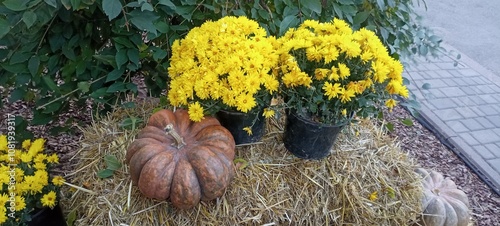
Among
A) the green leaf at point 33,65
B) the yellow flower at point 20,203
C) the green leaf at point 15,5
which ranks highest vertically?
the green leaf at point 15,5

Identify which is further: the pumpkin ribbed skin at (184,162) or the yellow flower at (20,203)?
the yellow flower at (20,203)

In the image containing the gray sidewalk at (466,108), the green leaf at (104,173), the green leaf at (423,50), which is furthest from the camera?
the gray sidewalk at (466,108)

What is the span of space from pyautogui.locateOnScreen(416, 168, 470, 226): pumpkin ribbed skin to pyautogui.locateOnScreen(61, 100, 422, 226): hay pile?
21 centimetres

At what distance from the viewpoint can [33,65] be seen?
1948 mm

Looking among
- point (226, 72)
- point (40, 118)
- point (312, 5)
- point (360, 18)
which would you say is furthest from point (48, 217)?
point (360, 18)

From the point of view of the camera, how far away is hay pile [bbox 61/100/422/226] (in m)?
1.69

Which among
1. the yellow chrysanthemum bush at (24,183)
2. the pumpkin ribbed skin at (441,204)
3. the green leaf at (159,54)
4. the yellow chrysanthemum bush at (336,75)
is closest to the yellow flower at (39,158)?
the yellow chrysanthemum bush at (24,183)

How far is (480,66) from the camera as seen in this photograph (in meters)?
5.07

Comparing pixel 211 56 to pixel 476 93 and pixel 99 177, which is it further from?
pixel 476 93

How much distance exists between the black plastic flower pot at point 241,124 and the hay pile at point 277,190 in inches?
1.5

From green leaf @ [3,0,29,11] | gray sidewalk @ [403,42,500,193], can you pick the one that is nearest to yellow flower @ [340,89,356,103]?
green leaf @ [3,0,29,11]

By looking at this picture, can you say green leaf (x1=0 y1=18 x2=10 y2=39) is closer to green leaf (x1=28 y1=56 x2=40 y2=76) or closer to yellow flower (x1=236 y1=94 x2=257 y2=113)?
green leaf (x1=28 y1=56 x2=40 y2=76)

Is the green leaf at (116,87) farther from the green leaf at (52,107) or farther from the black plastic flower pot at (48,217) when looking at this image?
the black plastic flower pot at (48,217)

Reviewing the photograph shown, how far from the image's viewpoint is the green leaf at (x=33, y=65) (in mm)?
1942
